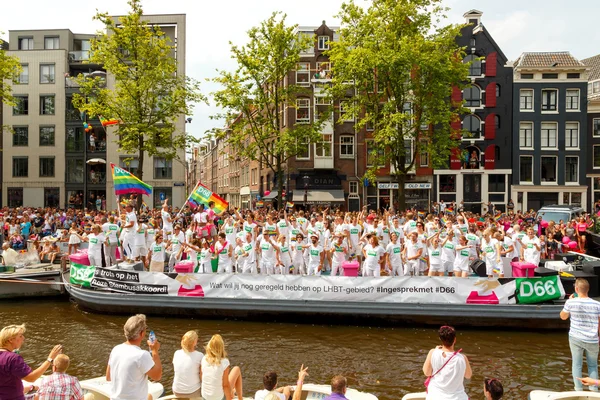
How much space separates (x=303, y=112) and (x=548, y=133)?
72.3 ft

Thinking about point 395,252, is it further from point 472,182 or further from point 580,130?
point 580,130

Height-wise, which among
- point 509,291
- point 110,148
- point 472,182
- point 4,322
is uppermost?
point 110,148

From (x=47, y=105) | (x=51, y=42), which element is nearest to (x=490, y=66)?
(x=47, y=105)

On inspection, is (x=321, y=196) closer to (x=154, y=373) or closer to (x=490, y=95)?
(x=490, y=95)

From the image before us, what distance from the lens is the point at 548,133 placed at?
42.9m

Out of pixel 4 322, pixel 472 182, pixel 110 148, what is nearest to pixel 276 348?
pixel 4 322

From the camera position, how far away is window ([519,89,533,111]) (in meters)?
42.6

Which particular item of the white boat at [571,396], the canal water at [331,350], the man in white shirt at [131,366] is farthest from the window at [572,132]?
the man in white shirt at [131,366]

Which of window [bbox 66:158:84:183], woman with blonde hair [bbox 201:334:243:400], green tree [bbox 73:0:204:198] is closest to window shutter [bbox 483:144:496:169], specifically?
green tree [bbox 73:0:204:198]

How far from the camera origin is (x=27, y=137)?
152ft

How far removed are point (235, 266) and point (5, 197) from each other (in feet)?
128

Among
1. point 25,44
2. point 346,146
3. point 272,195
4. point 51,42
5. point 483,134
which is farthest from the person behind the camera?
point 25,44

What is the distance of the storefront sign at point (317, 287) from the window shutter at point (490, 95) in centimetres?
3217

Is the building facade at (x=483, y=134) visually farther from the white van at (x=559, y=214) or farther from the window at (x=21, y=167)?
the window at (x=21, y=167)
